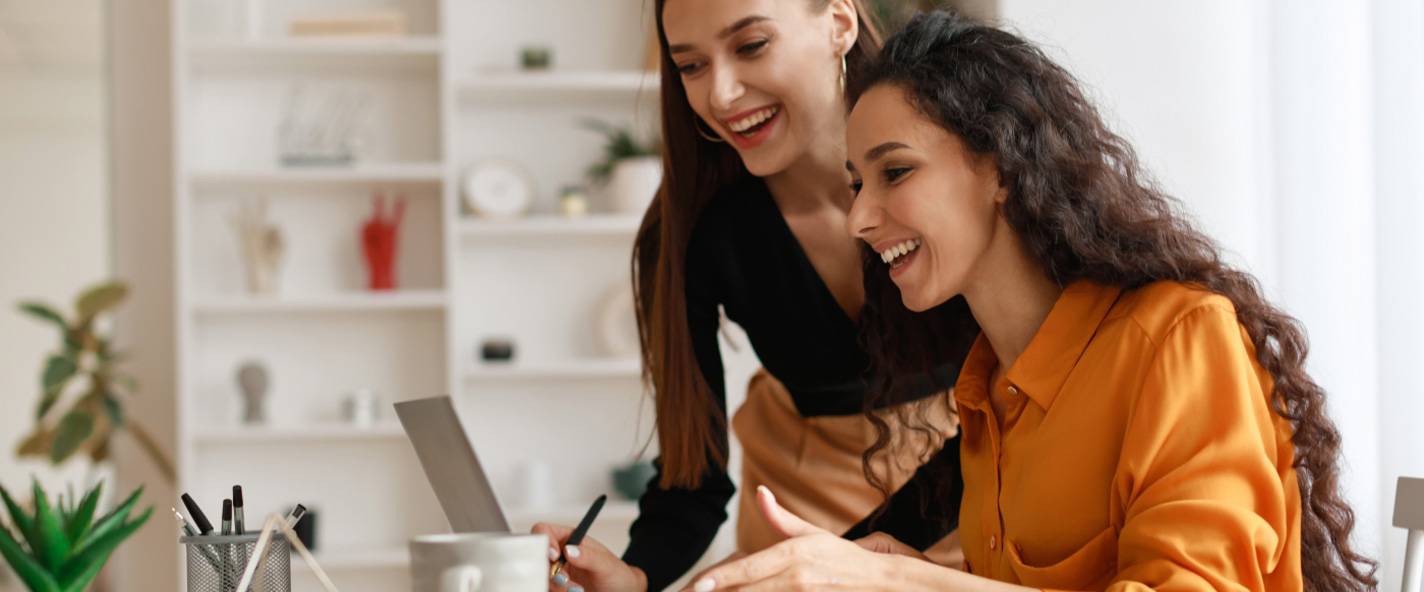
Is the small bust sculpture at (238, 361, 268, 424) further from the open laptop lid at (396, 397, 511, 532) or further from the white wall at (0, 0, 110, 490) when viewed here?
the open laptop lid at (396, 397, 511, 532)

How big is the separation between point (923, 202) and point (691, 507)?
25.4 inches

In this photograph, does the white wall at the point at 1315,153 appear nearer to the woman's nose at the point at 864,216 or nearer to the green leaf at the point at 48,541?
the woman's nose at the point at 864,216

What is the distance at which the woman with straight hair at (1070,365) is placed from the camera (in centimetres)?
85

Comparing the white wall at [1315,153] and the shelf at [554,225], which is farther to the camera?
the shelf at [554,225]

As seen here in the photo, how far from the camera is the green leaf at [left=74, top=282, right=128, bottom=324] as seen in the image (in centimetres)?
359

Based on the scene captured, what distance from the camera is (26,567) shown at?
2.88 feet

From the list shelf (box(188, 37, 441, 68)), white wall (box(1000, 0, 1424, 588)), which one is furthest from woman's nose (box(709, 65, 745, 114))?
shelf (box(188, 37, 441, 68))

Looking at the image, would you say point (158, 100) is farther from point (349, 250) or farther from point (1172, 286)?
point (1172, 286)

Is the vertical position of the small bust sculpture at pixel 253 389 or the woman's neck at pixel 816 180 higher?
the woman's neck at pixel 816 180

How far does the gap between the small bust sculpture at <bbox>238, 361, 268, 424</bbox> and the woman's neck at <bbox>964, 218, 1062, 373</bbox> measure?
9.75 feet

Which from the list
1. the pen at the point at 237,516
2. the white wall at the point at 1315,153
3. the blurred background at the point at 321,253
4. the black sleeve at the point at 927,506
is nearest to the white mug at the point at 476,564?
the pen at the point at 237,516

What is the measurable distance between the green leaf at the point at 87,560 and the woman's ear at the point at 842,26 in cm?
101

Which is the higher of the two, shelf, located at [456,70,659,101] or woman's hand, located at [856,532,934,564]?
shelf, located at [456,70,659,101]

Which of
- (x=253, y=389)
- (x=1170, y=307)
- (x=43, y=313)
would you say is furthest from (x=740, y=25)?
(x=43, y=313)
